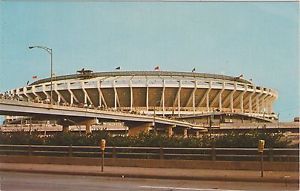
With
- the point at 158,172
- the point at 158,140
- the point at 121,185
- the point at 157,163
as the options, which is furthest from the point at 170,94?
the point at 121,185

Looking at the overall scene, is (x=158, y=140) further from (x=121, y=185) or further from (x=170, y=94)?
(x=170, y=94)

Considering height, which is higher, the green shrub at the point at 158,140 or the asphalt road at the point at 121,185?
the green shrub at the point at 158,140

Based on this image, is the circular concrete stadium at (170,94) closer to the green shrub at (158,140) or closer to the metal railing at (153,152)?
the green shrub at (158,140)

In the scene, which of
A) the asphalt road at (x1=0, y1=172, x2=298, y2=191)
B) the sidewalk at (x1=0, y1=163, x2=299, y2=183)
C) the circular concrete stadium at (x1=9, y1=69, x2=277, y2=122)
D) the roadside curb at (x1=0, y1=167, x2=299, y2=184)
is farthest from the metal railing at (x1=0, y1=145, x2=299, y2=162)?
the circular concrete stadium at (x1=9, y1=69, x2=277, y2=122)

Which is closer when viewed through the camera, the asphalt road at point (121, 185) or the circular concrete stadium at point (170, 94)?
the asphalt road at point (121, 185)

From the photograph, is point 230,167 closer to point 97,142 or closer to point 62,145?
point 97,142

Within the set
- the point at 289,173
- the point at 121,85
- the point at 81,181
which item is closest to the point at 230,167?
the point at 289,173

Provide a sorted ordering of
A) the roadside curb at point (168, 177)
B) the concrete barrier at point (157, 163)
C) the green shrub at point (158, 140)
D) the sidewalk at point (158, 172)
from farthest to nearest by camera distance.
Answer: the green shrub at point (158, 140) < the concrete barrier at point (157, 163) < the sidewalk at point (158, 172) < the roadside curb at point (168, 177)

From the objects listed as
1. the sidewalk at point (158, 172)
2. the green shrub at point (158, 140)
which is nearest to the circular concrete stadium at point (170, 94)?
the green shrub at point (158, 140)
